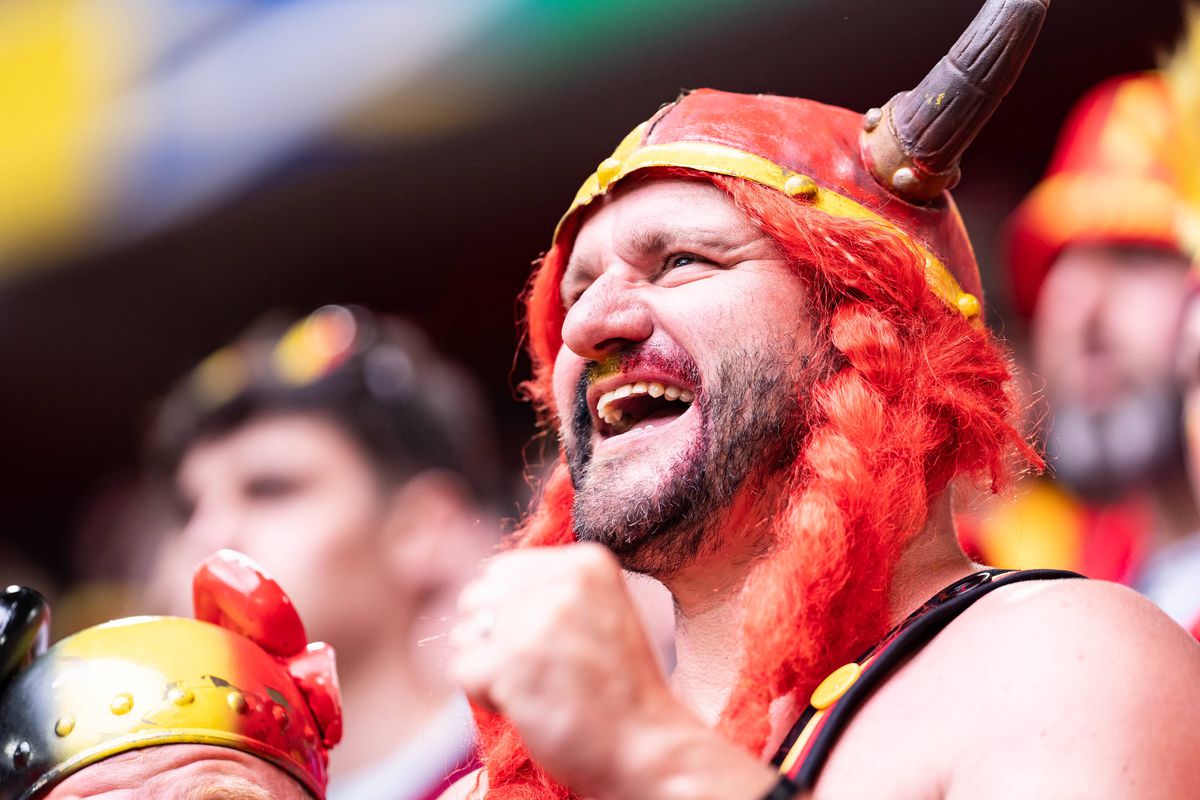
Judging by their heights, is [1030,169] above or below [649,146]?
below

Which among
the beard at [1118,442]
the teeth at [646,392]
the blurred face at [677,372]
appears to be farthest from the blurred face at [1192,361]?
the teeth at [646,392]

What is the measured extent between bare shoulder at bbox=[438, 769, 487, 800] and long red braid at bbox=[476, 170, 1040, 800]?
0.14 feet

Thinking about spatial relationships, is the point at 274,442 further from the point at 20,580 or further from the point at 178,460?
the point at 20,580

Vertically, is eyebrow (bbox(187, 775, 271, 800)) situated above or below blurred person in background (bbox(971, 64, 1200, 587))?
above

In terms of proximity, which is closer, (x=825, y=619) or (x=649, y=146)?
(x=825, y=619)

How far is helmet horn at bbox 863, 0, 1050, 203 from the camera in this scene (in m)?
1.83

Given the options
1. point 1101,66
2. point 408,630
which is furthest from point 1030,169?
point 408,630

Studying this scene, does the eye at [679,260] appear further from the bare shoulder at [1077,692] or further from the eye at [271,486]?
the eye at [271,486]

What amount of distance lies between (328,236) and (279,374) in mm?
1632

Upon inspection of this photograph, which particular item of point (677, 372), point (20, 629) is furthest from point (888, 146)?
point (20, 629)

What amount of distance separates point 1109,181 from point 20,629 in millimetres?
3176

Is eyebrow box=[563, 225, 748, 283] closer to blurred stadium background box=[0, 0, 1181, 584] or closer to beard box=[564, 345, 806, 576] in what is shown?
beard box=[564, 345, 806, 576]

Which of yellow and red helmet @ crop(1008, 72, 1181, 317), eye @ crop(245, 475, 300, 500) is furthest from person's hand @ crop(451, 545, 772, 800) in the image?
yellow and red helmet @ crop(1008, 72, 1181, 317)

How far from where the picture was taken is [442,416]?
409cm
